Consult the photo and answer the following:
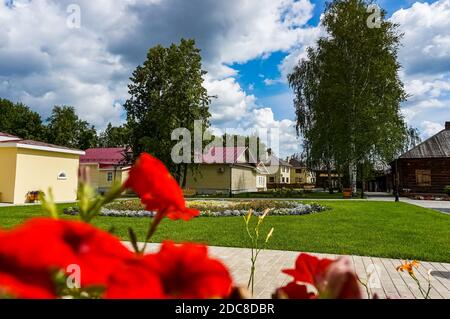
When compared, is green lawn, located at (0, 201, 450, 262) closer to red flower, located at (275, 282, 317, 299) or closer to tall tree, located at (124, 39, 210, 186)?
red flower, located at (275, 282, 317, 299)

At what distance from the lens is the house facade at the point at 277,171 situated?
222ft

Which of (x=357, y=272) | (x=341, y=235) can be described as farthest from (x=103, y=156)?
(x=357, y=272)

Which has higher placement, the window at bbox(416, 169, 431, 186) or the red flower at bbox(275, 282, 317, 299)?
the window at bbox(416, 169, 431, 186)

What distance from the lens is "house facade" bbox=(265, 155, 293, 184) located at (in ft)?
222

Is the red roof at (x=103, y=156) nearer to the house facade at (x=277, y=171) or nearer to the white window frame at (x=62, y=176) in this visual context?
the white window frame at (x=62, y=176)

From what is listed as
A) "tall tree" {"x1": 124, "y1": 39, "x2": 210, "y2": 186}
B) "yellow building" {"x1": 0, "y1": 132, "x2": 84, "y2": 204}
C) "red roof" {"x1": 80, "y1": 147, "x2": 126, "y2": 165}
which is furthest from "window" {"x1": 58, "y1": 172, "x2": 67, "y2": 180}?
"red roof" {"x1": 80, "y1": 147, "x2": 126, "y2": 165}

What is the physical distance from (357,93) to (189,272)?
28.7 m

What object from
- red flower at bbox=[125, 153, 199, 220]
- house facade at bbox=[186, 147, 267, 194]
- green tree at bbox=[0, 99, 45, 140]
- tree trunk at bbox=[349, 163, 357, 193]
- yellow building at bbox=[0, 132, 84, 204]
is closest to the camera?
red flower at bbox=[125, 153, 199, 220]

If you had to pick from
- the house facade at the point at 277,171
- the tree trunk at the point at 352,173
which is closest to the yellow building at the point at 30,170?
the tree trunk at the point at 352,173

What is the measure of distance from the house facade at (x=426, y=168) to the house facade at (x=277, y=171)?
33056 millimetres

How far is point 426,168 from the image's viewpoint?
98.2 feet

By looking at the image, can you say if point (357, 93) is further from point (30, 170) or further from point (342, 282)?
point (342, 282)

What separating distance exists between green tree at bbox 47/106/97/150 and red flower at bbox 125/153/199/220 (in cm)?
5011
